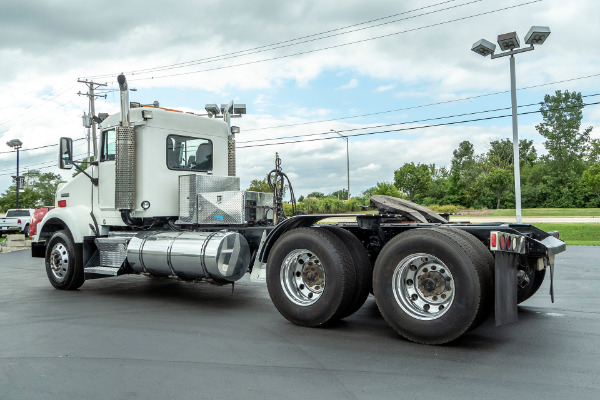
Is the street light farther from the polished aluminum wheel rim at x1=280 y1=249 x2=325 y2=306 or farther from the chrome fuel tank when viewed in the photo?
the polished aluminum wheel rim at x1=280 y1=249 x2=325 y2=306

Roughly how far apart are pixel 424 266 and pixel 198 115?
5801 mm

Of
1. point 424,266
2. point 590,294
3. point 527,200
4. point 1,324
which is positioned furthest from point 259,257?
point 527,200

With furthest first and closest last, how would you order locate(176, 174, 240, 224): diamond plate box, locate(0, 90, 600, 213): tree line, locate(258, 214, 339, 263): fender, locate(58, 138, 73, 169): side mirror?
locate(0, 90, 600, 213): tree line < locate(58, 138, 73, 169): side mirror < locate(176, 174, 240, 224): diamond plate box < locate(258, 214, 339, 263): fender

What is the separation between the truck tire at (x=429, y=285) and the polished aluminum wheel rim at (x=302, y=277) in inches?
32.1

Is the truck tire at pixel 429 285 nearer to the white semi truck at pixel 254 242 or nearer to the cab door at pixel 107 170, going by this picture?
the white semi truck at pixel 254 242

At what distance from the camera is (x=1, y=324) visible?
6.39m

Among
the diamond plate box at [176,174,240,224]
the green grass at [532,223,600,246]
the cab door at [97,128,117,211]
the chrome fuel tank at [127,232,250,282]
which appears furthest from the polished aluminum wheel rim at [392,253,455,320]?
the green grass at [532,223,600,246]

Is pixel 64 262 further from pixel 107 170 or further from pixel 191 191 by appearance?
pixel 191 191

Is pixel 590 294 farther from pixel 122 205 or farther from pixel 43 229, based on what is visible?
pixel 43 229

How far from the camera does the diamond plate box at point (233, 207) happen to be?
7.92m

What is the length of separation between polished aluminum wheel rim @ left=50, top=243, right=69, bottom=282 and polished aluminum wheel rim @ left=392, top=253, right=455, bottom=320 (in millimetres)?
6318

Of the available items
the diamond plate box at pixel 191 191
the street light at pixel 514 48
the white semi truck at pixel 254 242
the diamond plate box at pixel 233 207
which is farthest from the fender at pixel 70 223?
the street light at pixel 514 48

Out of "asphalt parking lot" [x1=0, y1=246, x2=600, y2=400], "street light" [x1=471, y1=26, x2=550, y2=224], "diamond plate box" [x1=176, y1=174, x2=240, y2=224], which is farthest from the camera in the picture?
"street light" [x1=471, y1=26, x2=550, y2=224]

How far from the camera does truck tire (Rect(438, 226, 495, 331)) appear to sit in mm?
4766
